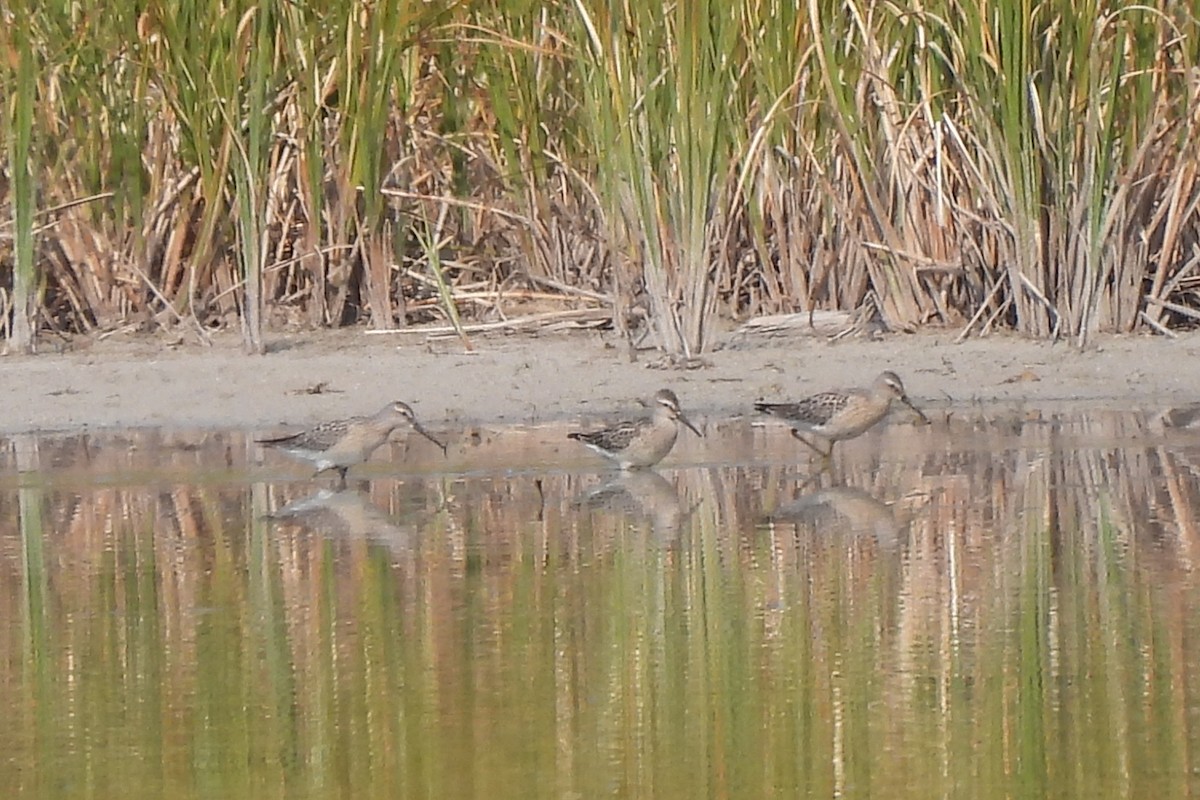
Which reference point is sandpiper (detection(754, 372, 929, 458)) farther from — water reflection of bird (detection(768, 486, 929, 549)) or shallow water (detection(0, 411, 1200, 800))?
water reflection of bird (detection(768, 486, 929, 549))

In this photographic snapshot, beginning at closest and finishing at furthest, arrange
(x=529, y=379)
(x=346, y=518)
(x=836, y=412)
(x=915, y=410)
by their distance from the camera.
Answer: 1. (x=346, y=518)
2. (x=836, y=412)
3. (x=915, y=410)
4. (x=529, y=379)

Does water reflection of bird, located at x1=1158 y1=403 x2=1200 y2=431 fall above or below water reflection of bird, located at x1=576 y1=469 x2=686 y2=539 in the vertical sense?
above

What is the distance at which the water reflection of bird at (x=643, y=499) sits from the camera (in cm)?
859

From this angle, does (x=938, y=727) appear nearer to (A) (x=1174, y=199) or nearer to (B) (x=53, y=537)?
(B) (x=53, y=537)

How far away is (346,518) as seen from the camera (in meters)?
8.79

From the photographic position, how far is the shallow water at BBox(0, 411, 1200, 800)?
16.9 feet

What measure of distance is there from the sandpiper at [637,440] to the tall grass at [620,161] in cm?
213

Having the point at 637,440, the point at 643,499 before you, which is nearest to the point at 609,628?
the point at 643,499

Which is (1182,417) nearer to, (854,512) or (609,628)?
(854,512)

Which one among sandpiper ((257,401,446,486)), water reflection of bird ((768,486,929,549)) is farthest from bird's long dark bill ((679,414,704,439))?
water reflection of bird ((768,486,929,549))

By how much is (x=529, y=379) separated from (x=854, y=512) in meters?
3.90

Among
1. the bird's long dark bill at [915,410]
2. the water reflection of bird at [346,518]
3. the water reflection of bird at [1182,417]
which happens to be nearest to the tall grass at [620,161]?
the water reflection of bird at [1182,417]

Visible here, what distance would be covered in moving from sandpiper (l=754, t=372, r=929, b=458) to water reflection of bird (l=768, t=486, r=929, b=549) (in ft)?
3.79

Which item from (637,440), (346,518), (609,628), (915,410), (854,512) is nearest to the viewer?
(609,628)
